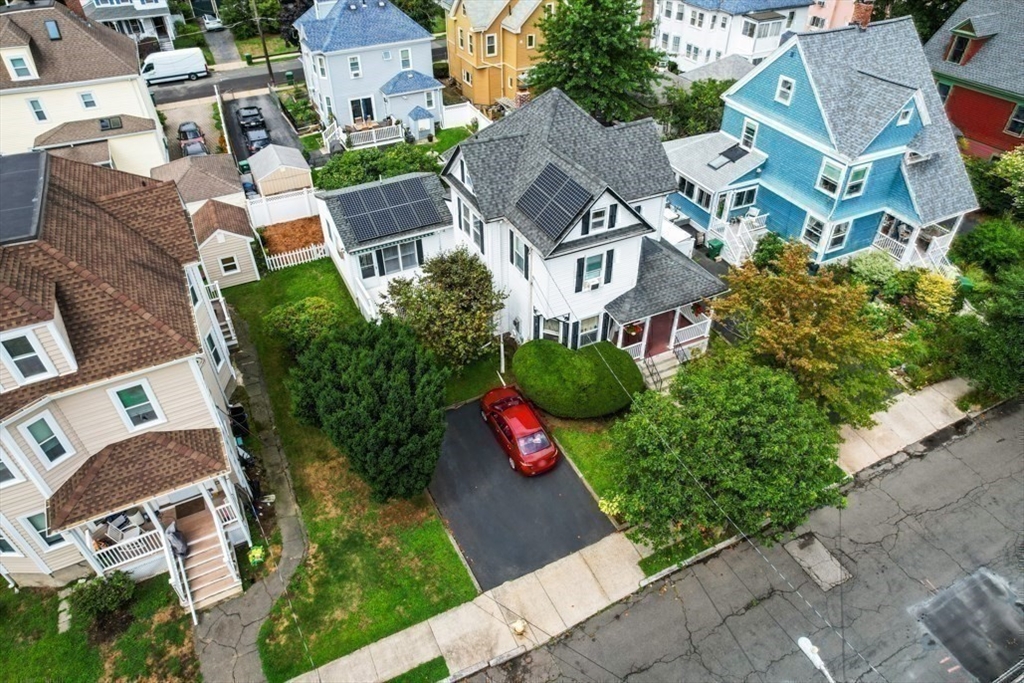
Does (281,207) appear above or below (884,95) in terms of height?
below

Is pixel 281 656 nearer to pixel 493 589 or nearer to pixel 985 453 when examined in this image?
pixel 493 589

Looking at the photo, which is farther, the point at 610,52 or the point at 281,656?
the point at 610,52

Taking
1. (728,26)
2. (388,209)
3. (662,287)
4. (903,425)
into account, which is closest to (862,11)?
(728,26)

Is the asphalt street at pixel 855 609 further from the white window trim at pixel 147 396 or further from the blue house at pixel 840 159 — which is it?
the blue house at pixel 840 159

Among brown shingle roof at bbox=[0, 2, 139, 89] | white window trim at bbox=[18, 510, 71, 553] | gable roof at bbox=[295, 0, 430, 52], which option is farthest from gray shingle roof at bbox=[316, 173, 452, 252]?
brown shingle roof at bbox=[0, 2, 139, 89]

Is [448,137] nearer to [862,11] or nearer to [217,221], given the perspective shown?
[217,221]

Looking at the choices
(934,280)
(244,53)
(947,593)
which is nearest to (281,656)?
(947,593)
